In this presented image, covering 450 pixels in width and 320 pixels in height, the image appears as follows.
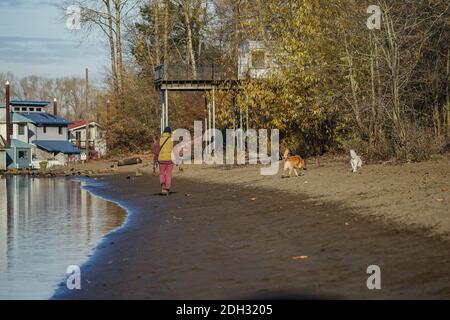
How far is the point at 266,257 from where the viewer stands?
11508mm

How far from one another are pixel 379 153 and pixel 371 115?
228 cm

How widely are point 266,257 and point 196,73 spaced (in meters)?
33.0

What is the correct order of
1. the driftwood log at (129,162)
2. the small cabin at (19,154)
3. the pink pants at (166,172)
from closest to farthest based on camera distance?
the pink pants at (166,172) < the driftwood log at (129,162) < the small cabin at (19,154)

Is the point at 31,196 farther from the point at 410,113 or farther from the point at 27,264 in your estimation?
the point at 27,264

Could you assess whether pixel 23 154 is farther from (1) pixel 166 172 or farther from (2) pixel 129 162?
(1) pixel 166 172

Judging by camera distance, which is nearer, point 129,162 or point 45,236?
point 45,236

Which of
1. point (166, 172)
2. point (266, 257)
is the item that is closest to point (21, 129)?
point (166, 172)

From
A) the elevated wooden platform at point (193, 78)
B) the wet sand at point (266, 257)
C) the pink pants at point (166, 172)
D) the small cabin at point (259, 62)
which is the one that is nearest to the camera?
the wet sand at point (266, 257)

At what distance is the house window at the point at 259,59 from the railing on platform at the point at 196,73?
3557 mm

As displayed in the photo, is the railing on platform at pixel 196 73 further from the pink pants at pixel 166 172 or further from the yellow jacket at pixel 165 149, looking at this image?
the yellow jacket at pixel 165 149

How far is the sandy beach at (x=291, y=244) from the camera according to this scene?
9.30 meters

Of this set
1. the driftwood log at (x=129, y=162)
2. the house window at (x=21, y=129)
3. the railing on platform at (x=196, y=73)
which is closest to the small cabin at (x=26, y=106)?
the house window at (x=21, y=129)
